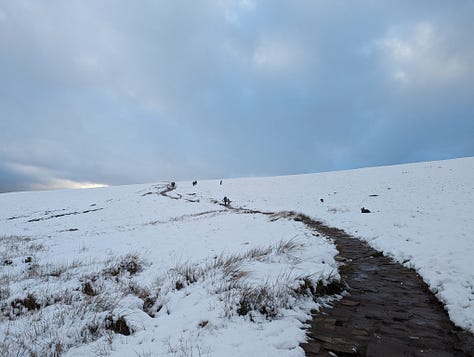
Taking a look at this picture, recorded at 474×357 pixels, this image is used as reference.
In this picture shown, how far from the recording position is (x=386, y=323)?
184 inches

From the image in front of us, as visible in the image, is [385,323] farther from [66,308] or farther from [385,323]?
[66,308]

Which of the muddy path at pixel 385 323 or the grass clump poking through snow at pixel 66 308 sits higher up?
the muddy path at pixel 385 323

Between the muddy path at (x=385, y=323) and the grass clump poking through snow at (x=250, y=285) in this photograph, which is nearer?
the muddy path at (x=385, y=323)

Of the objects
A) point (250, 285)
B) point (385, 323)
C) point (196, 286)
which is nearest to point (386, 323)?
point (385, 323)

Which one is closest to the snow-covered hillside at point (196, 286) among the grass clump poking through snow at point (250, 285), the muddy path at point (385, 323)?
the grass clump poking through snow at point (250, 285)

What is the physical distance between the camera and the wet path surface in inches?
153

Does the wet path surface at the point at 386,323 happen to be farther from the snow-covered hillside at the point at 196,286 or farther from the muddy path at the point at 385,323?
the snow-covered hillside at the point at 196,286

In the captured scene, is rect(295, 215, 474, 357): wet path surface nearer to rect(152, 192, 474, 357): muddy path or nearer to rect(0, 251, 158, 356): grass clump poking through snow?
rect(152, 192, 474, 357): muddy path

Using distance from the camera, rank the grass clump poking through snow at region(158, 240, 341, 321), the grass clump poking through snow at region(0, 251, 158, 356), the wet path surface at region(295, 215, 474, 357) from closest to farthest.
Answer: the wet path surface at region(295, 215, 474, 357) < the grass clump poking through snow at region(0, 251, 158, 356) < the grass clump poking through snow at region(158, 240, 341, 321)

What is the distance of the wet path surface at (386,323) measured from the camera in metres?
3.89

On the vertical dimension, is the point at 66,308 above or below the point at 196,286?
below

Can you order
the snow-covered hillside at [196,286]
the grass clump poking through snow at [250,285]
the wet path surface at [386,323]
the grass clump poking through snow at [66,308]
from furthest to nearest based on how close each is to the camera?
the grass clump poking through snow at [250,285], the grass clump poking through snow at [66,308], the snow-covered hillside at [196,286], the wet path surface at [386,323]

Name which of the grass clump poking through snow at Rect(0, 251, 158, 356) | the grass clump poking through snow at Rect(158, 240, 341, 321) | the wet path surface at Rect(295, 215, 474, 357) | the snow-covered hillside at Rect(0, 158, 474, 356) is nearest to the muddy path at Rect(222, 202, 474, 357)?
the wet path surface at Rect(295, 215, 474, 357)

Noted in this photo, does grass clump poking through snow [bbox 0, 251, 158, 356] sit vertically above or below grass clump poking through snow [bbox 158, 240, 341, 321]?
below
